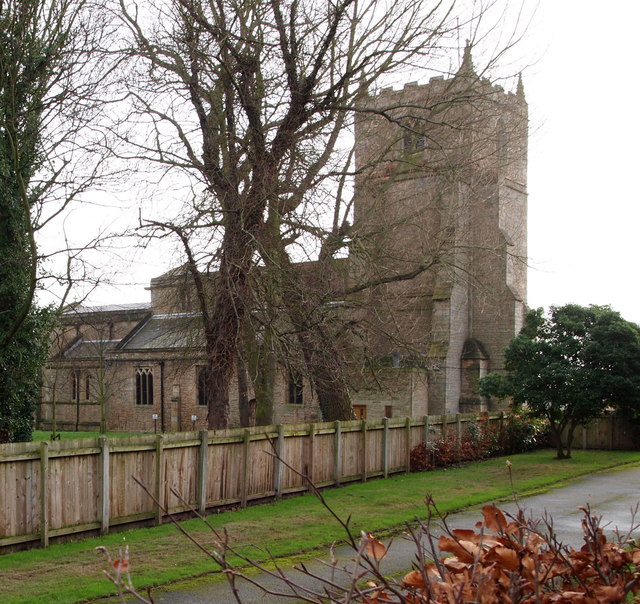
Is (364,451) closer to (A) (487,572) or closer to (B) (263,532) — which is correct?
(B) (263,532)

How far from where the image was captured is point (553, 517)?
14500 mm

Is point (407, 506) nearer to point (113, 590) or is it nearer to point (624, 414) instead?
point (113, 590)

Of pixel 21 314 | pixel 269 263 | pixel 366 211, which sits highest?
pixel 366 211

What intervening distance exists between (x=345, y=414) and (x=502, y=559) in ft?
68.3

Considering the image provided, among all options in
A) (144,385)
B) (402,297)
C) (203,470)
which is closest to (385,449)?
(203,470)

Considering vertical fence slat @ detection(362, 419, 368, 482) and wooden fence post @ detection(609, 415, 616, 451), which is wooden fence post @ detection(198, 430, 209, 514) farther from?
wooden fence post @ detection(609, 415, 616, 451)

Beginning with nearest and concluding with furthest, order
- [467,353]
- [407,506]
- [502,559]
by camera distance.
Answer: [502,559] < [407,506] < [467,353]

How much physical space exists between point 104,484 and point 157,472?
1114 millimetres

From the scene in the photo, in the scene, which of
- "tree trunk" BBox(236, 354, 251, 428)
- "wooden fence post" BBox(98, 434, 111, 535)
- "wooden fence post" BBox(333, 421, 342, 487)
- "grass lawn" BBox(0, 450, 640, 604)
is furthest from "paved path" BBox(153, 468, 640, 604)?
"tree trunk" BBox(236, 354, 251, 428)

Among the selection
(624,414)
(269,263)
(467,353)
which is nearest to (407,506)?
(269,263)

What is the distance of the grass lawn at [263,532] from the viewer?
382 inches

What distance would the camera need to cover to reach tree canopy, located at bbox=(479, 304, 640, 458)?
25.8 m

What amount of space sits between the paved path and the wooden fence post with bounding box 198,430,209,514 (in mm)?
4279

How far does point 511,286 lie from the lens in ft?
156
